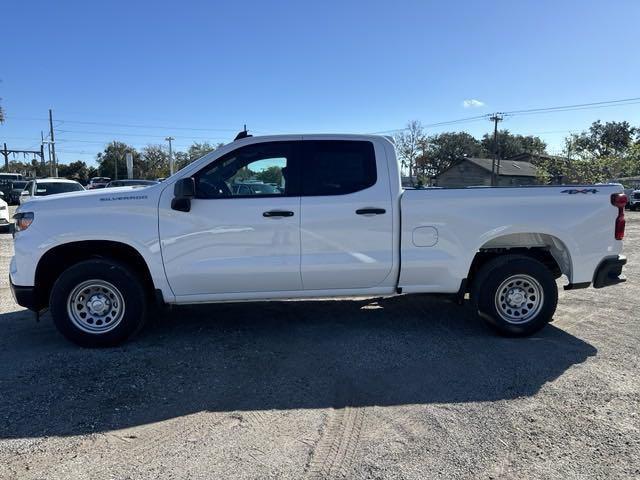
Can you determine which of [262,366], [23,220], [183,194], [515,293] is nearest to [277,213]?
[183,194]

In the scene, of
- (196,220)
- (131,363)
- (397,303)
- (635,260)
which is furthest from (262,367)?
(635,260)

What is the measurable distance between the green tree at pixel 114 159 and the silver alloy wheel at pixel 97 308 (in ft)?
270

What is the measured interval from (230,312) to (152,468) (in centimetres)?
334

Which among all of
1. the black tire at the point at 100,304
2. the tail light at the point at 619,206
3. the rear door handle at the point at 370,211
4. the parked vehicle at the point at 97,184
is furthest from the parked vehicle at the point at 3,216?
the tail light at the point at 619,206

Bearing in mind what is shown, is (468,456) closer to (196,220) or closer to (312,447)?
(312,447)

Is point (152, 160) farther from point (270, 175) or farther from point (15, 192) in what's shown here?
point (270, 175)

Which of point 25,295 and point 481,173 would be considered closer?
point 25,295

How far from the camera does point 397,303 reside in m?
→ 6.65

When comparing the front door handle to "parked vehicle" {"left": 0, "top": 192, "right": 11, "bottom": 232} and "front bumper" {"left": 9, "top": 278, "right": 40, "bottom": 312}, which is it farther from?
"parked vehicle" {"left": 0, "top": 192, "right": 11, "bottom": 232}

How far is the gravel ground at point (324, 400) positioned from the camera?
9.87 ft

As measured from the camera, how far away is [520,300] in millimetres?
5273

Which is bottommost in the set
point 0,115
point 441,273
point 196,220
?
point 441,273

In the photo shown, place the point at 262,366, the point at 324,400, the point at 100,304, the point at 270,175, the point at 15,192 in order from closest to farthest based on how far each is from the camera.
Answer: the point at 324,400 < the point at 262,366 < the point at 100,304 < the point at 270,175 < the point at 15,192

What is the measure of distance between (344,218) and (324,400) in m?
1.84
